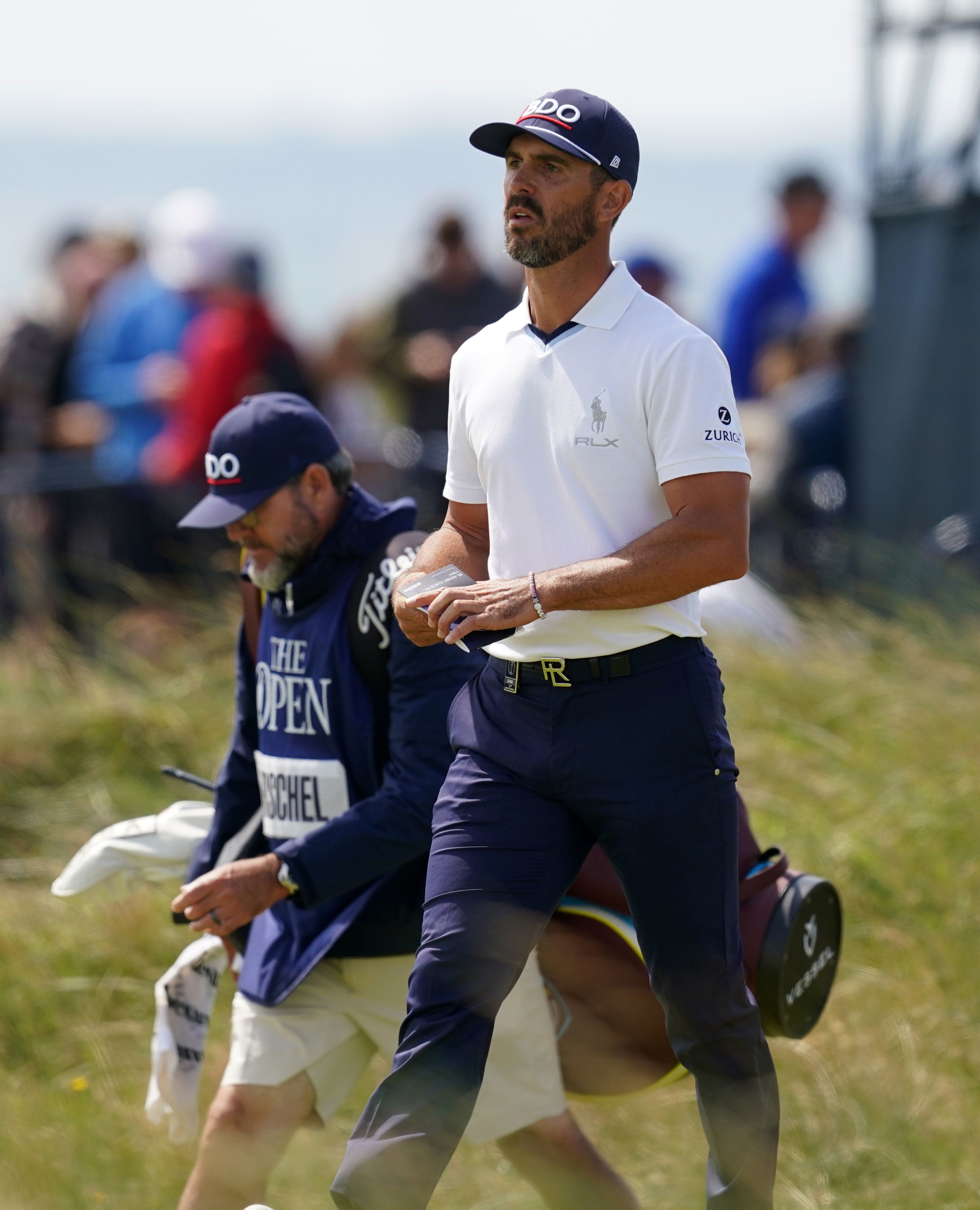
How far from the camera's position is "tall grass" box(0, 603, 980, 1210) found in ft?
14.9

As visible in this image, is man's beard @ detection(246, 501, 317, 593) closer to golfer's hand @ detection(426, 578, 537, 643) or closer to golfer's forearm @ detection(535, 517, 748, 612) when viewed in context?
golfer's hand @ detection(426, 578, 537, 643)

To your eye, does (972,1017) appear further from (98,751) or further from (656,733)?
(98,751)

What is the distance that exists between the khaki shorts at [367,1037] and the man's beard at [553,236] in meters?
1.66

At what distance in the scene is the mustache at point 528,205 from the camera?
11.6 feet

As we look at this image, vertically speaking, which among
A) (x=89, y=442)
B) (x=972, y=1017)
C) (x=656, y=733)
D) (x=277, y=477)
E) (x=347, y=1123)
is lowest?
(x=347, y=1123)

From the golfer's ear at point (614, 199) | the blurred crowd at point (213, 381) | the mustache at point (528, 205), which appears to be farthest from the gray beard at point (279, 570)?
the blurred crowd at point (213, 381)

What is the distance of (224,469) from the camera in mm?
4164

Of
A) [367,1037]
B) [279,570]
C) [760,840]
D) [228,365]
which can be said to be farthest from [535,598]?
[228,365]

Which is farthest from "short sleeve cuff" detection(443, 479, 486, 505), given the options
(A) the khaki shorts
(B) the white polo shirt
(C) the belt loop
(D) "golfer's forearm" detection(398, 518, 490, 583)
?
(A) the khaki shorts

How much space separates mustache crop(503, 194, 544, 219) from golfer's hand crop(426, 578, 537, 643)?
0.77 m

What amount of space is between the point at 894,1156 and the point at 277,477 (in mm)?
2353

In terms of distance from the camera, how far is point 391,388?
1002cm

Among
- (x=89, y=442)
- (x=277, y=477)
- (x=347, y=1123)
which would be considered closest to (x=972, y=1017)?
(x=347, y=1123)

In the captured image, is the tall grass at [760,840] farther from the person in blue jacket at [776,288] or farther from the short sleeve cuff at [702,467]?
the person in blue jacket at [776,288]
